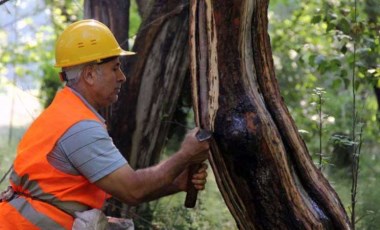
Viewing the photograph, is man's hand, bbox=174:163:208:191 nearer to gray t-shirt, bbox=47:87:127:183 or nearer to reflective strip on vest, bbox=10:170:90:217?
gray t-shirt, bbox=47:87:127:183

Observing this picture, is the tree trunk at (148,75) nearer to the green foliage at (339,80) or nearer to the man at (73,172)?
the green foliage at (339,80)

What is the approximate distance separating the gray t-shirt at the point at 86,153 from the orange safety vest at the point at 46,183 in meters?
0.03

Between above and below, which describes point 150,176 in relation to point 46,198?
above

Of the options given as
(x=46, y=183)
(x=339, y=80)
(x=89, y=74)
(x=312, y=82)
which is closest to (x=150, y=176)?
(x=46, y=183)

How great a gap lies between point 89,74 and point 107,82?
0.35ft

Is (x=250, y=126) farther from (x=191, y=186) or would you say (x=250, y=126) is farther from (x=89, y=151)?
(x=89, y=151)

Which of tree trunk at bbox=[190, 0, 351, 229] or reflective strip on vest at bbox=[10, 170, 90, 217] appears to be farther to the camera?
tree trunk at bbox=[190, 0, 351, 229]

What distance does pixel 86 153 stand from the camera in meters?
3.89

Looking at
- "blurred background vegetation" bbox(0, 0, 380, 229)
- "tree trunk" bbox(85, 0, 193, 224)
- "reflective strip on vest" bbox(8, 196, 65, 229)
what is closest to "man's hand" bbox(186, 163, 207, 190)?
"reflective strip on vest" bbox(8, 196, 65, 229)

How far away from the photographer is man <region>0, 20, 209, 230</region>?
3.91 m

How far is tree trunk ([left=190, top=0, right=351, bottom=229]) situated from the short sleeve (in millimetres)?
560

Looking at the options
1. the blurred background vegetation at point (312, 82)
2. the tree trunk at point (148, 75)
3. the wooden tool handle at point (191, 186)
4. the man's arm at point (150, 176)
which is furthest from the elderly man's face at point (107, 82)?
the tree trunk at point (148, 75)

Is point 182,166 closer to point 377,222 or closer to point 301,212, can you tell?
point 301,212

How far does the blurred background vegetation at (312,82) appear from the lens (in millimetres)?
7070
